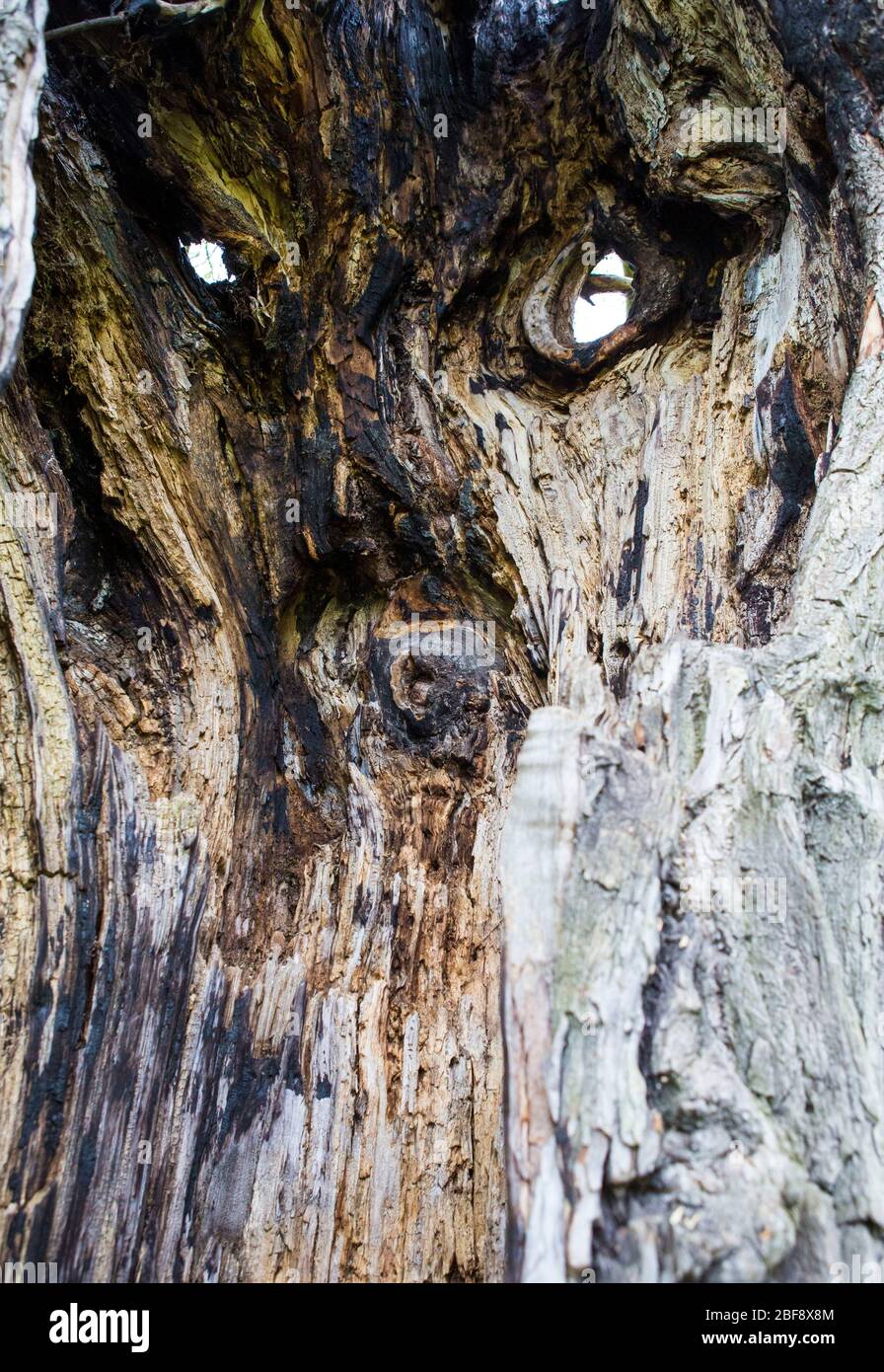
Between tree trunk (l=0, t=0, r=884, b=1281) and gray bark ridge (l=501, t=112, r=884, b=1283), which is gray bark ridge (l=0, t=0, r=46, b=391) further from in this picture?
gray bark ridge (l=501, t=112, r=884, b=1283)

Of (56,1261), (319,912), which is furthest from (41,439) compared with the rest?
(56,1261)

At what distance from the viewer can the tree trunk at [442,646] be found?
2.74 meters

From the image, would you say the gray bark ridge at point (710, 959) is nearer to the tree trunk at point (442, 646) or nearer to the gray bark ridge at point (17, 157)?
the tree trunk at point (442, 646)

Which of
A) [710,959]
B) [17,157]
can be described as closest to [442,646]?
[710,959]

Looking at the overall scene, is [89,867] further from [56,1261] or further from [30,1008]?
[56,1261]

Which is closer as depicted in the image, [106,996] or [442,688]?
[106,996]

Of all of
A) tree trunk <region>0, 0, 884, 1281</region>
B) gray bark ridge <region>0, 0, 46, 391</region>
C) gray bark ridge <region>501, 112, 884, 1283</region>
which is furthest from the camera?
gray bark ridge <region>0, 0, 46, 391</region>

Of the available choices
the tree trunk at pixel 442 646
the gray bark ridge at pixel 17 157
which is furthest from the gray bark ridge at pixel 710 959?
the gray bark ridge at pixel 17 157

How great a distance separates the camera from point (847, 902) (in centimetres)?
302

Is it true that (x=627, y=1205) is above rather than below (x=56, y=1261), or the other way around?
above

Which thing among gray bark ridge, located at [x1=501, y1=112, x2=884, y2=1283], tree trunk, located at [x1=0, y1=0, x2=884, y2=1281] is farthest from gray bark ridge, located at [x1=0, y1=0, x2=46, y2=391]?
gray bark ridge, located at [x1=501, y1=112, x2=884, y2=1283]

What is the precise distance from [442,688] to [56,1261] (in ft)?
8.84

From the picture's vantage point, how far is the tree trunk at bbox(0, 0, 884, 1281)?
2.74 metres

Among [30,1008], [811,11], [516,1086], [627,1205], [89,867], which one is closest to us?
[627,1205]
